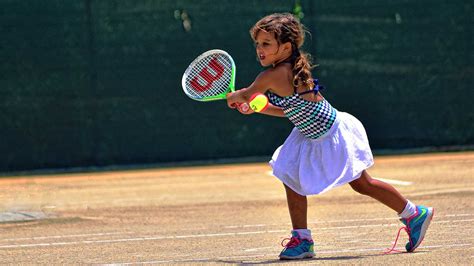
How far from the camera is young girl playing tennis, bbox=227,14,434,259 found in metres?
6.33

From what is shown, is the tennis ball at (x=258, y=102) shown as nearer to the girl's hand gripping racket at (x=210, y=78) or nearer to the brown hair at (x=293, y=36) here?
the brown hair at (x=293, y=36)

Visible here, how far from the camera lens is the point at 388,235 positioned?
753 cm

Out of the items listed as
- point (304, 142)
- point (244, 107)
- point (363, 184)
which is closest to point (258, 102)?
point (244, 107)

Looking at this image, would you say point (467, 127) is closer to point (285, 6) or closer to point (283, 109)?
point (285, 6)

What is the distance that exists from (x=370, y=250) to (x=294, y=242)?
555 mm

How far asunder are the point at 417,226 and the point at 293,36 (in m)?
1.30

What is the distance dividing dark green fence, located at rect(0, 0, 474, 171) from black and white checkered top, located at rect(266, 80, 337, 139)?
7337mm

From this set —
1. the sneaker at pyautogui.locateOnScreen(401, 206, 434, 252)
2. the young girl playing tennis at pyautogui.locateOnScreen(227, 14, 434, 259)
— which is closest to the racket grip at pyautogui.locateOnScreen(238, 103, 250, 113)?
the young girl playing tennis at pyautogui.locateOnScreen(227, 14, 434, 259)

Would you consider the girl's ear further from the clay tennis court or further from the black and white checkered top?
the clay tennis court

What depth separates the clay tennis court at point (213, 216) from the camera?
6789 millimetres

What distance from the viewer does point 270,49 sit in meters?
6.47

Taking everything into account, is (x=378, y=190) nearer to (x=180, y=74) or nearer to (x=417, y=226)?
(x=417, y=226)

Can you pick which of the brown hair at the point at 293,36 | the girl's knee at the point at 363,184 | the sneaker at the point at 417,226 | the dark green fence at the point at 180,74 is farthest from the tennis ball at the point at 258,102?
the dark green fence at the point at 180,74

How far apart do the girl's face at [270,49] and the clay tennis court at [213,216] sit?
1.14m
